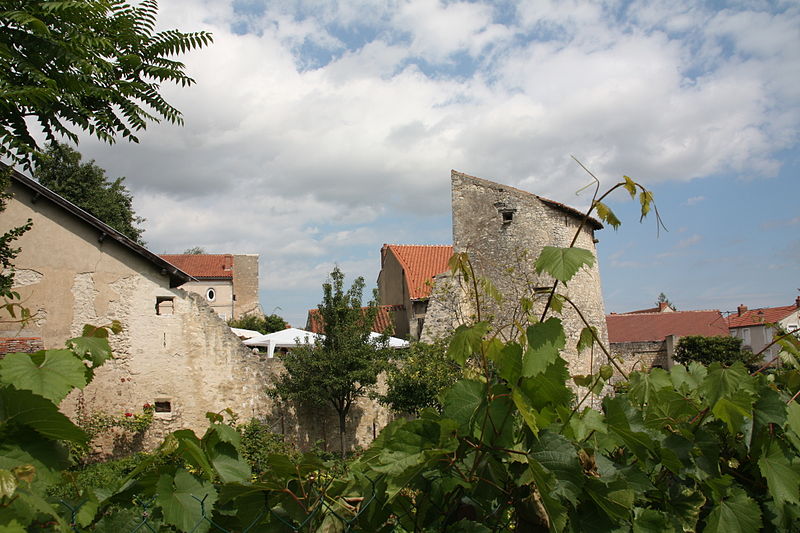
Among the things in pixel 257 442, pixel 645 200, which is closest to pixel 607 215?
pixel 645 200

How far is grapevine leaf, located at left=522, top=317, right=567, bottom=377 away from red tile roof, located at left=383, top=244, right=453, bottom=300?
56.1 ft

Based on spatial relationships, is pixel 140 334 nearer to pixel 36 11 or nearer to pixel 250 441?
pixel 250 441

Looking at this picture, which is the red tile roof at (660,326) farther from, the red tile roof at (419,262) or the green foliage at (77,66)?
the green foliage at (77,66)

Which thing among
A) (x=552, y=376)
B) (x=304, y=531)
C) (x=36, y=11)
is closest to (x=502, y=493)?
(x=552, y=376)

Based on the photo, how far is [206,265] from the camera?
1811 inches

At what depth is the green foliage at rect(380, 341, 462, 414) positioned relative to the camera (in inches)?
516

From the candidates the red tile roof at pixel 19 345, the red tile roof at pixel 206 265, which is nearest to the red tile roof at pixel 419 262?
the red tile roof at pixel 19 345

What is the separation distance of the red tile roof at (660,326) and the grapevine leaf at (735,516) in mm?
27347

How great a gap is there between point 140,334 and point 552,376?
12863 mm

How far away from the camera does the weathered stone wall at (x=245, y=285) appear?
150 feet

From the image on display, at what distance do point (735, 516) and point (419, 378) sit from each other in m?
11.5

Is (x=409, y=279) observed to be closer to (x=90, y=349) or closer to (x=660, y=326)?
(x=660, y=326)

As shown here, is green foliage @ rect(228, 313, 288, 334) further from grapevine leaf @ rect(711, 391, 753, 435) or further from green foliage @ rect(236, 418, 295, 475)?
grapevine leaf @ rect(711, 391, 753, 435)

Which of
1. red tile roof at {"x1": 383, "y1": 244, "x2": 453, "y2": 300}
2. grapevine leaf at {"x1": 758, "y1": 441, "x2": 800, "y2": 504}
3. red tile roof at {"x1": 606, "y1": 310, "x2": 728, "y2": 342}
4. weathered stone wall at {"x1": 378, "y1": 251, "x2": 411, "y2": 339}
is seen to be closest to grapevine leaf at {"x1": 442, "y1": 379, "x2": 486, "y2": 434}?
grapevine leaf at {"x1": 758, "y1": 441, "x2": 800, "y2": 504}
